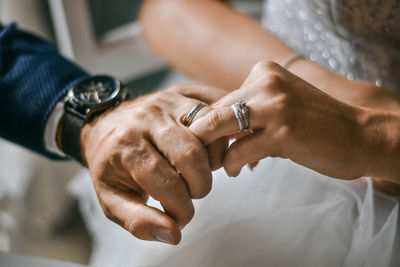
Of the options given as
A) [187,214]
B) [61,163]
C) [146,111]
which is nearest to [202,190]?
[187,214]

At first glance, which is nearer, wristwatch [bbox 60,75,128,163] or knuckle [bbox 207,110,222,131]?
knuckle [bbox 207,110,222,131]

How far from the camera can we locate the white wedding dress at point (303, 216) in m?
0.62

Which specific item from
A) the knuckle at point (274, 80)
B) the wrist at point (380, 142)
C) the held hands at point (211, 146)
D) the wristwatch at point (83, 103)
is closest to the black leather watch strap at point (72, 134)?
the wristwatch at point (83, 103)

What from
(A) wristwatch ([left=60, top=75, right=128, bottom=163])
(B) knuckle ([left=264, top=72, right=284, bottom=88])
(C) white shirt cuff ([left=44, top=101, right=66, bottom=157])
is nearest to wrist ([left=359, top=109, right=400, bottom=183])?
A: (B) knuckle ([left=264, top=72, right=284, bottom=88])

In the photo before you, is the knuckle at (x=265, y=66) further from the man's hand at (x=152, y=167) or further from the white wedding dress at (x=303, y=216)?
the white wedding dress at (x=303, y=216)

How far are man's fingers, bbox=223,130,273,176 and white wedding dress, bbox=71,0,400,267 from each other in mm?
149

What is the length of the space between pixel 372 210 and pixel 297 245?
0.14 metres

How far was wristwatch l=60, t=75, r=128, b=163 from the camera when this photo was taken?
0.70 meters

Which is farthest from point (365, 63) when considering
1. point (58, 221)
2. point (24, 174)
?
point (58, 221)

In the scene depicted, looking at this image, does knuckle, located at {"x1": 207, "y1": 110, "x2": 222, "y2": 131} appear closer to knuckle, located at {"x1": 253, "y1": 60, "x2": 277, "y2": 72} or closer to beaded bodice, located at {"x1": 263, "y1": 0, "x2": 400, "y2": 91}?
knuckle, located at {"x1": 253, "y1": 60, "x2": 277, "y2": 72}

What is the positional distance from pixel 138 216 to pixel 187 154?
11 centimetres

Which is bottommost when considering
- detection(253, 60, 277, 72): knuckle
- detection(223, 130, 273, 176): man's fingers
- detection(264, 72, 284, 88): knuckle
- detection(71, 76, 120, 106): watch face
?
detection(223, 130, 273, 176): man's fingers

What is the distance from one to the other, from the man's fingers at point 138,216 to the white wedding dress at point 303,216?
123mm

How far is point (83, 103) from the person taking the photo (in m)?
0.71
